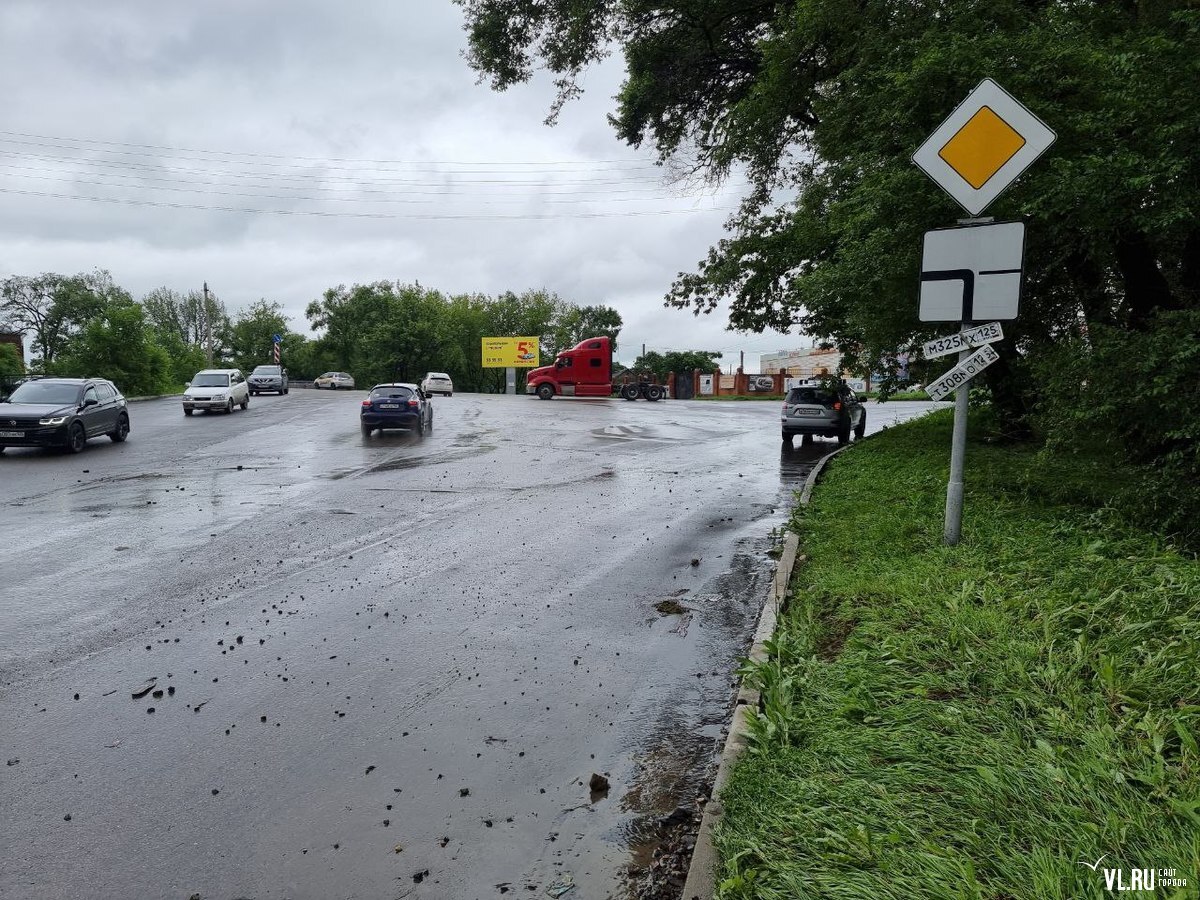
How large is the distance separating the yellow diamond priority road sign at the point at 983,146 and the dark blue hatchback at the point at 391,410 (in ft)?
65.2

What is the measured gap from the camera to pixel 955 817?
2924 millimetres

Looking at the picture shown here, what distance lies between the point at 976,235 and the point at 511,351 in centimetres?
7087

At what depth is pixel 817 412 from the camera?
22172 mm

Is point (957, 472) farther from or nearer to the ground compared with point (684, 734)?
farther from the ground

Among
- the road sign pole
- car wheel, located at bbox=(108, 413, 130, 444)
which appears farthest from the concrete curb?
car wheel, located at bbox=(108, 413, 130, 444)

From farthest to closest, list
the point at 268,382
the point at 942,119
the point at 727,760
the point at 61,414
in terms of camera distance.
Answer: the point at 268,382 → the point at 61,414 → the point at 942,119 → the point at 727,760

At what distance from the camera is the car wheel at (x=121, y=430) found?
2094 centimetres

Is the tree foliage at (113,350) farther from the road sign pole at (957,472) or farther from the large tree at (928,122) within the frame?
the road sign pole at (957,472)

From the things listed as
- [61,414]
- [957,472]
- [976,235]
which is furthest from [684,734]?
[61,414]

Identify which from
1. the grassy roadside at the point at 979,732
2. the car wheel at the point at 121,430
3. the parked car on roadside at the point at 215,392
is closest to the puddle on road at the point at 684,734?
the grassy roadside at the point at 979,732

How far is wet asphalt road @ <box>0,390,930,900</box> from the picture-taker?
354 centimetres

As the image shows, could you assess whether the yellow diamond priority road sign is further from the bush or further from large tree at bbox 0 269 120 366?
large tree at bbox 0 269 120 366

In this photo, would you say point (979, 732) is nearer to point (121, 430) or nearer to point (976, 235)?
point (976, 235)

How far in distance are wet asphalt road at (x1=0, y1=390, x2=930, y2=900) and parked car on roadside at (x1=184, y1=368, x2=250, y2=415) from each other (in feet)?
60.8
